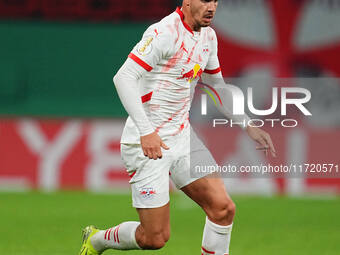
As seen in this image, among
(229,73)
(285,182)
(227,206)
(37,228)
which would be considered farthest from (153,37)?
(229,73)

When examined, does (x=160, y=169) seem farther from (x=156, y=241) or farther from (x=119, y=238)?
(x=119, y=238)

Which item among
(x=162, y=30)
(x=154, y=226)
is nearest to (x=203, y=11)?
(x=162, y=30)

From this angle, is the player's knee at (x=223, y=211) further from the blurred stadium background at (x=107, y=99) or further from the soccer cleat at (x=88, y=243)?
the blurred stadium background at (x=107, y=99)

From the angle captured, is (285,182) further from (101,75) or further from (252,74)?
(101,75)

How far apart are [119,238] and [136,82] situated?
45.0 inches

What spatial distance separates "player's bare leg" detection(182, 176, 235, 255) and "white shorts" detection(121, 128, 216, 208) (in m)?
0.06

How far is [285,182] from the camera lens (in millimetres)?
11852

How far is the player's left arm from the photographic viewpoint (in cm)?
575

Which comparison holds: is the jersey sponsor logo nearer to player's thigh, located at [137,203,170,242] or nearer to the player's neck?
player's thigh, located at [137,203,170,242]

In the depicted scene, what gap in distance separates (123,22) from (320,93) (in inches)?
119

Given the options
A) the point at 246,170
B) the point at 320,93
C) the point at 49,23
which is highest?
the point at 49,23

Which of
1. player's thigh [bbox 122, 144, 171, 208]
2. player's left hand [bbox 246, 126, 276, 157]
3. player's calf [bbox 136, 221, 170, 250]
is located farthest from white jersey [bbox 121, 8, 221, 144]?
player's calf [bbox 136, 221, 170, 250]

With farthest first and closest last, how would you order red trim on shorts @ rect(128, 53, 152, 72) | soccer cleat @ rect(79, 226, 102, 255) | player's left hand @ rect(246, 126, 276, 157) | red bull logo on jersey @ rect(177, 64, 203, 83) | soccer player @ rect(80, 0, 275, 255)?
soccer cleat @ rect(79, 226, 102, 255)
player's left hand @ rect(246, 126, 276, 157)
red bull logo on jersey @ rect(177, 64, 203, 83)
soccer player @ rect(80, 0, 275, 255)
red trim on shorts @ rect(128, 53, 152, 72)

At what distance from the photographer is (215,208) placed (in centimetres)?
561
